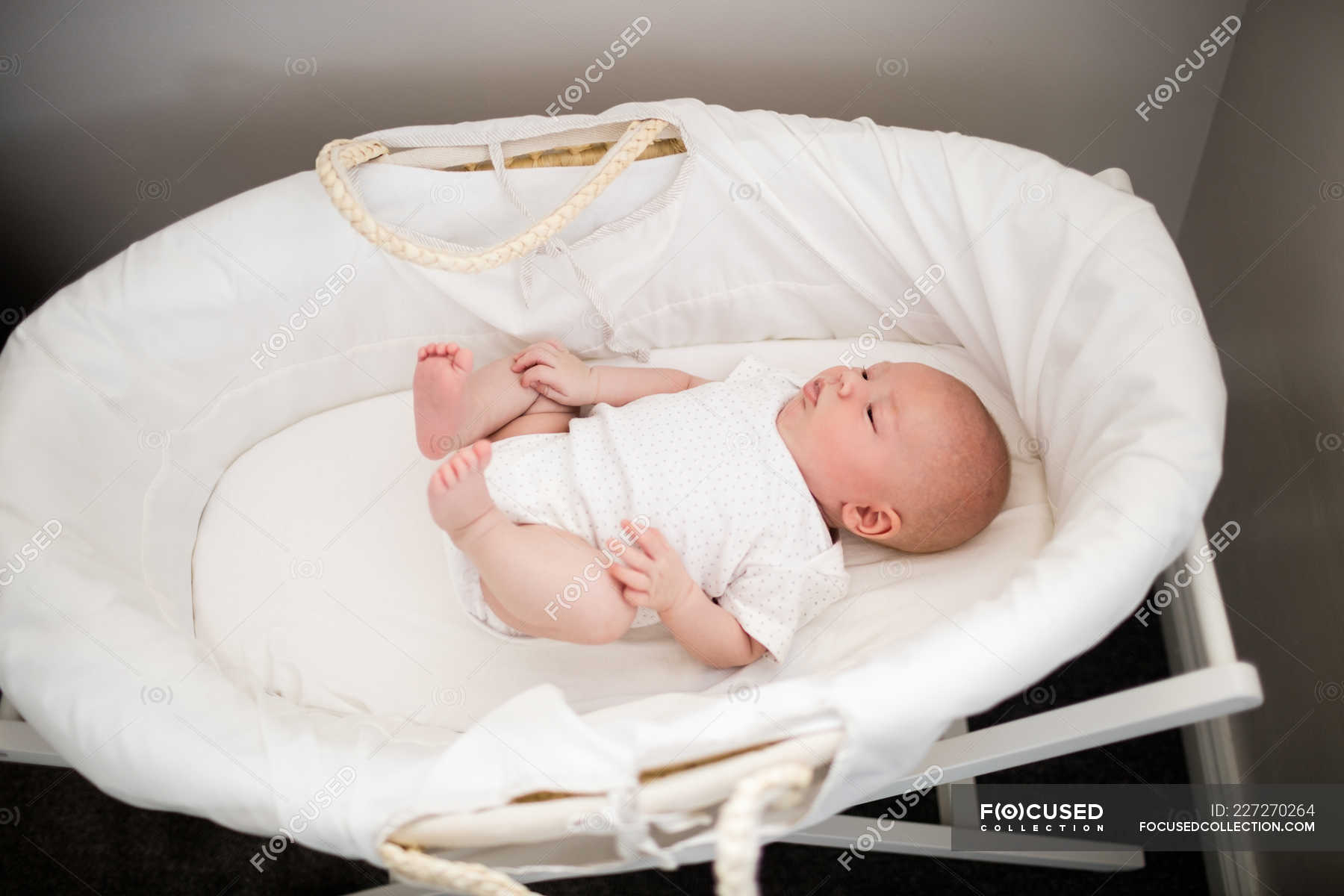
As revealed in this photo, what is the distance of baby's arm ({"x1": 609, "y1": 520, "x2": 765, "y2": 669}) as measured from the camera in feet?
3.34

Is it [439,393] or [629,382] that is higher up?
[629,382]

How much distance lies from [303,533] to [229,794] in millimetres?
474

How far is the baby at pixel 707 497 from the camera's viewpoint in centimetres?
105

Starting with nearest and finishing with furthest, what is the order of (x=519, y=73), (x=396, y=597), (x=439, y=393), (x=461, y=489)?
(x=461, y=489) → (x=439, y=393) → (x=396, y=597) → (x=519, y=73)

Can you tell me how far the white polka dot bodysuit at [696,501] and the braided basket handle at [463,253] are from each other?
0.79ft

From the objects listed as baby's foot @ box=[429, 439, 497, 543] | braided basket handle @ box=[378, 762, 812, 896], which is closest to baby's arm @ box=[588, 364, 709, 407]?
baby's foot @ box=[429, 439, 497, 543]

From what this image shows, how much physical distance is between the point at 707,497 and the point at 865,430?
0.21m

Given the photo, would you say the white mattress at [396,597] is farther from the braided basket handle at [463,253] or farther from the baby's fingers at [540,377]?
the braided basket handle at [463,253]

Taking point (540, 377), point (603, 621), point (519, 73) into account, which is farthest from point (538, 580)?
point (519, 73)

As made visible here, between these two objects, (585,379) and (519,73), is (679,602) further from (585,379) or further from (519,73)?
(519,73)

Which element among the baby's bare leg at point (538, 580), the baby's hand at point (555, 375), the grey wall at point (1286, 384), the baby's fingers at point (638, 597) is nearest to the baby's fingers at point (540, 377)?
the baby's hand at point (555, 375)

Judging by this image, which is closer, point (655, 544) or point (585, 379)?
point (655, 544)

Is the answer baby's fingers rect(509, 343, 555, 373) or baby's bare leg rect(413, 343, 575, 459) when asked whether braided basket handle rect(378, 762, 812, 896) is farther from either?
baby's fingers rect(509, 343, 555, 373)

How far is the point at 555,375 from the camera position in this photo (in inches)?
49.0
